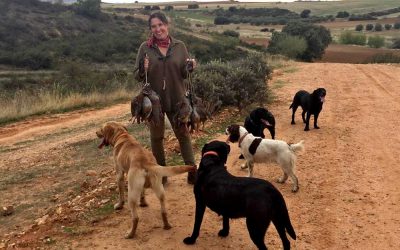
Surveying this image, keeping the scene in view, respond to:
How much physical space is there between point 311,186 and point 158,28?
322 centimetres

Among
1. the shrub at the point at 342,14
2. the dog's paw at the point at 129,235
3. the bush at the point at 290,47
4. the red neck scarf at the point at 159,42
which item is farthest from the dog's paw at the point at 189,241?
the shrub at the point at 342,14

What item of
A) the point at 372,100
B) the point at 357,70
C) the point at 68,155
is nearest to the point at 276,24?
the point at 357,70

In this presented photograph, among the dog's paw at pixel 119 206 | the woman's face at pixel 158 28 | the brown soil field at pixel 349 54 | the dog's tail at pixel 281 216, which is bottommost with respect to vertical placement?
the brown soil field at pixel 349 54

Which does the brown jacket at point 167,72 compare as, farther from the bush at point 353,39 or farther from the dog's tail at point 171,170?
the bush at point 353,39

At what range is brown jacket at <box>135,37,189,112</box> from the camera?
5.75m

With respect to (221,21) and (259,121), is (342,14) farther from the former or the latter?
(259,121)

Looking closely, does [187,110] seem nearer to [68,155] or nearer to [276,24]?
[68,155]

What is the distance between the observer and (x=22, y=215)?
592 cm

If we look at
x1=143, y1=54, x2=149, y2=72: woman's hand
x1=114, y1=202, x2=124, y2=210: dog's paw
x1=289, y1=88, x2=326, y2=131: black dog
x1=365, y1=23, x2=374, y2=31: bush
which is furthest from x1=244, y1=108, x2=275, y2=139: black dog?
x1=365, y1=23, x2=374, y2=31: bush

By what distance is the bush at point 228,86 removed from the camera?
11109mm

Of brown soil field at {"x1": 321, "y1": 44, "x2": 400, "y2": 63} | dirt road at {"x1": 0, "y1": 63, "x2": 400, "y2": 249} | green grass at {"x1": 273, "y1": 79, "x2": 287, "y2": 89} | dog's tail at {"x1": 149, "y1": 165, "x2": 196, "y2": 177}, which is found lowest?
brown soil field at {"x1": 321, "y1": 44, "x2": 400, "y2": 63}

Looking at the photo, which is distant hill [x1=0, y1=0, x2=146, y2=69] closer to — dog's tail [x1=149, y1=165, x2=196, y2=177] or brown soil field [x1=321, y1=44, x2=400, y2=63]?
brown soil field [x1=321, y1=44, x2=400, y2=63]

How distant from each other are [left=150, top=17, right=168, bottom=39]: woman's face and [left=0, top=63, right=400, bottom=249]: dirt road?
7.26 feet

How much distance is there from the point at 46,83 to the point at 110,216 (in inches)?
654
